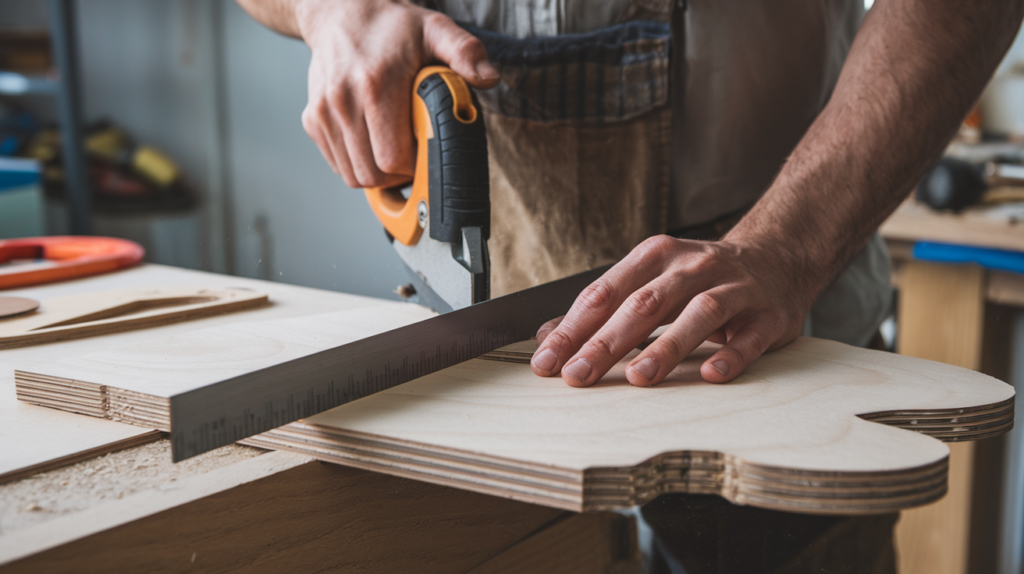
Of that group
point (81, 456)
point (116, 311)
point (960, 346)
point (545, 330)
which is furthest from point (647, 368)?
point (960, 346)

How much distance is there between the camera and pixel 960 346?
2094 millimetres

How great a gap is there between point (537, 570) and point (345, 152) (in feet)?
2.09

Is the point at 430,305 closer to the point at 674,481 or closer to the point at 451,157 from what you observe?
the point at 451,157

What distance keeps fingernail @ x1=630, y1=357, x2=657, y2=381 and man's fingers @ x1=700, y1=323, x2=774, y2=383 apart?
48mm

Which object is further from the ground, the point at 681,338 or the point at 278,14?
the point at 278,14

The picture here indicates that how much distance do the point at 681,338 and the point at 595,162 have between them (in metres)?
0.53

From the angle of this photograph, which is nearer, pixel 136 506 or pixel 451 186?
pixel 136 506

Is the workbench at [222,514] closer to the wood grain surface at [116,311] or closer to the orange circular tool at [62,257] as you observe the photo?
the wood grain surface at [116,311]

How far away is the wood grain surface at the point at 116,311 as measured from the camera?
919 mm

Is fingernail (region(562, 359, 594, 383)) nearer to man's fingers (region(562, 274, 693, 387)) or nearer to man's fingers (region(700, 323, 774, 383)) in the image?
man's fingers (region(562, 274, 693, 387))

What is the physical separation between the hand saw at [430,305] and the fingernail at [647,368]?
18 cm

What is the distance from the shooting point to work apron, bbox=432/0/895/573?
1.10 m

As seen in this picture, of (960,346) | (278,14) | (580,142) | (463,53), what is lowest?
(960,346)

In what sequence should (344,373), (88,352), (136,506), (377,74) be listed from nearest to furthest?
(136,506), (344,373), (88,352), (377,74)
